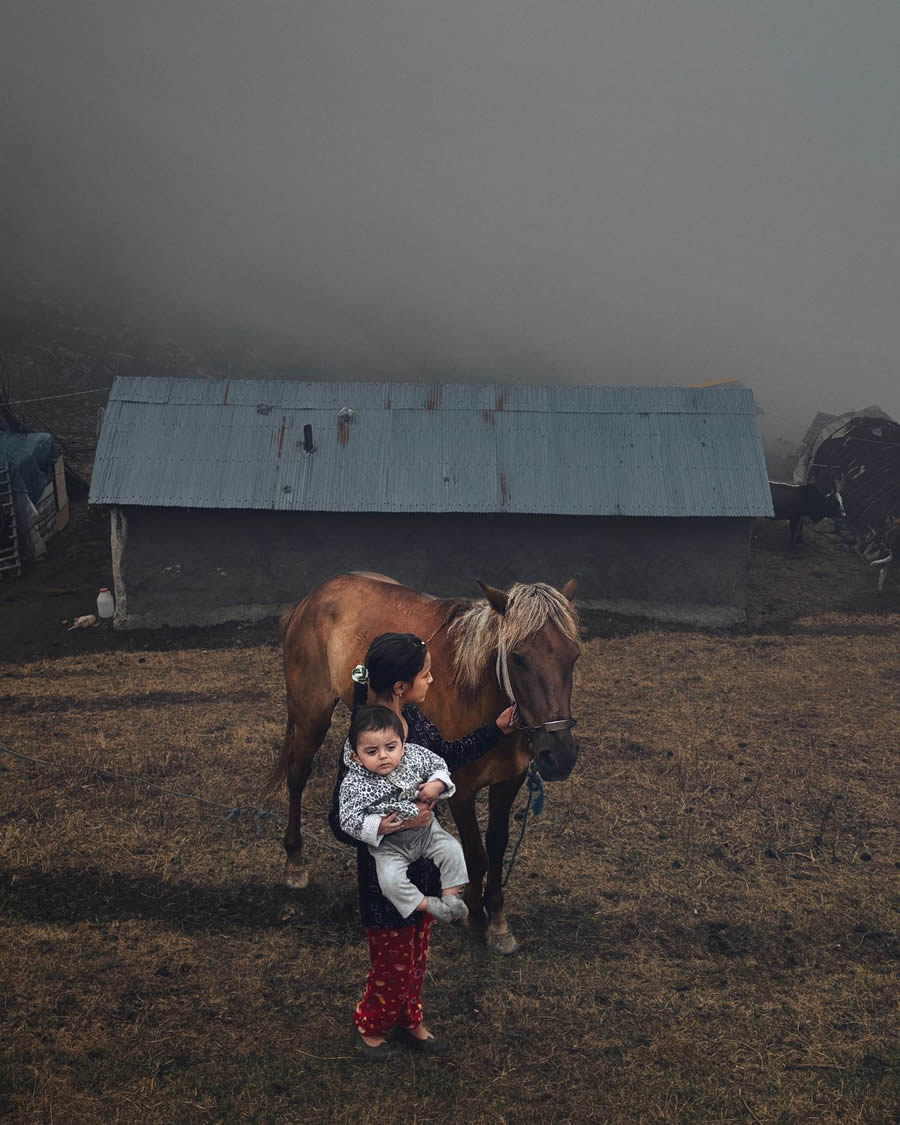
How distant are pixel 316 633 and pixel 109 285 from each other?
51796 millimetres

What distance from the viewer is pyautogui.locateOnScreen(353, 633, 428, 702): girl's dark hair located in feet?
14.3

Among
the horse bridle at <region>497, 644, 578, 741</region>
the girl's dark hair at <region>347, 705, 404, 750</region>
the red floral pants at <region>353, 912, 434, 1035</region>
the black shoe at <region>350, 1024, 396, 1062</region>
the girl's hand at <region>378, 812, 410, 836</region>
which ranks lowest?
the black shoe at <region>350, 1024, 396, 1062</region>

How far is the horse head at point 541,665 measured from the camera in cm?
496

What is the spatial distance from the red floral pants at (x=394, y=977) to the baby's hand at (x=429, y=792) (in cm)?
69

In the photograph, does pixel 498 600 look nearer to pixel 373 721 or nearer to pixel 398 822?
pixel 373 721

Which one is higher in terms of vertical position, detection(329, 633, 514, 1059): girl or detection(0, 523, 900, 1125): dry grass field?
detection(329, 633, 514, 1059): girl

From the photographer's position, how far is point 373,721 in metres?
4.11

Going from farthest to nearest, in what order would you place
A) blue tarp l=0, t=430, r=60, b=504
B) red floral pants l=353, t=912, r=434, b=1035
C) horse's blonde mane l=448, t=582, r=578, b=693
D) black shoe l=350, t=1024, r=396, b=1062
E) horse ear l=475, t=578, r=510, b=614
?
1. blue tarp l=0, t=430, r=60, b=504
2. horse ear l=475, t=578, r=510, b=614
3. horse's blonde mane l=448, t=582, r=578, b=693
4. black shoe l=350, t=1024, r=396, b=1062
5. red floral pants l=353, t=912, r=434, b=1035

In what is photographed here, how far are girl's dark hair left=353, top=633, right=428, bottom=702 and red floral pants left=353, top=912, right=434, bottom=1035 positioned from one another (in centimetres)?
126

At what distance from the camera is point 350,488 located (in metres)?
16.7

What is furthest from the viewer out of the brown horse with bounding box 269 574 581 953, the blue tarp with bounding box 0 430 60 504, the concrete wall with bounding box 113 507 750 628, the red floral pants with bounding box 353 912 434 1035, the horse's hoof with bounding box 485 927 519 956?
the blue tarp with bounding box 0 430 60 504

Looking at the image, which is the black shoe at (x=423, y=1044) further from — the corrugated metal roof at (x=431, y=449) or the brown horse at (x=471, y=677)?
the corrugated metal roof at (x=431, y=449)

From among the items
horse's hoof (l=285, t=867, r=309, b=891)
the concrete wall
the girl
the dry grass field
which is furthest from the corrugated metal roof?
the girl

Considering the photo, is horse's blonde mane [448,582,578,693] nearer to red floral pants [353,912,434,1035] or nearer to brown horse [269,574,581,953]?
brown horse [269,574,581,953]
